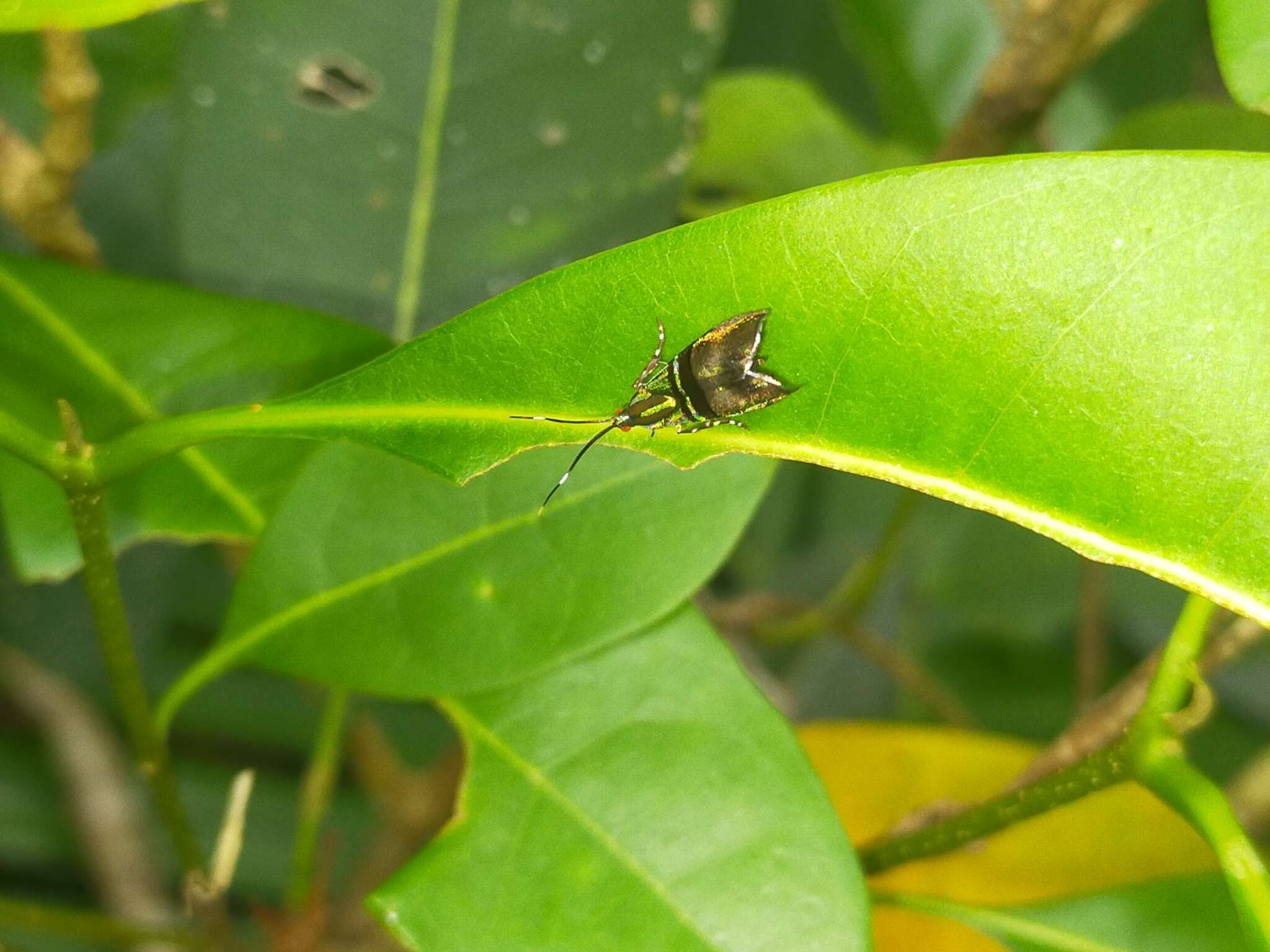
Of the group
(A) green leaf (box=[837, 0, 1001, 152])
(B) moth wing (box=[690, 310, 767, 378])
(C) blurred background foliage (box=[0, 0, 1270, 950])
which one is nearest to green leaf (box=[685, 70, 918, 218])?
(C) blurred background foliage (box=[0, 0, 1270, 950])

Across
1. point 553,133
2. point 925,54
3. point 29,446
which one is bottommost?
point 29,446

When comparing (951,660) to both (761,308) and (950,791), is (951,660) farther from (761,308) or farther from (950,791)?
(761,308)

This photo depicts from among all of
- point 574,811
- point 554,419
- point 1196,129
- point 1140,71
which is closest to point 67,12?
point 554,419

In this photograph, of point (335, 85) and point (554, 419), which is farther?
point (335, 85)

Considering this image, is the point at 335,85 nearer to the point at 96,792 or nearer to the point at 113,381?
the point at 113,381

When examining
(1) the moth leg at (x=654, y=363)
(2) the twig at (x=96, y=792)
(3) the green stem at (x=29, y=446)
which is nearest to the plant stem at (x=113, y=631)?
(3) the green stem at (x=29, y=446)

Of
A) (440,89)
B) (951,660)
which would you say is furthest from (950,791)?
(951,660)

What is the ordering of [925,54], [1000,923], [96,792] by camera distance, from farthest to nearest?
[96,792] < [925,54] < [1000,923]

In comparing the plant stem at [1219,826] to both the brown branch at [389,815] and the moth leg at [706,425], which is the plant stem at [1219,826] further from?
the brown branch at [389,815]
